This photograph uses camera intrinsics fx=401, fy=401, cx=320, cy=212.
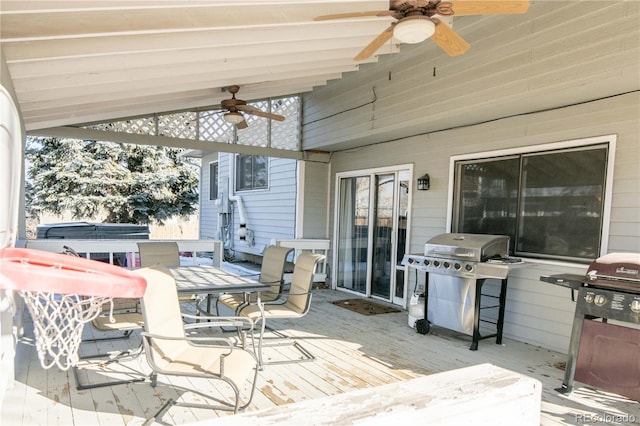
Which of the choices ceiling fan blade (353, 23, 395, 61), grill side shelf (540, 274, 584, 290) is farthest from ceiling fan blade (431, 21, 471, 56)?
grill side shelf (540, 274, 584, 290)

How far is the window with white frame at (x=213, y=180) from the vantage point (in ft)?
40.7

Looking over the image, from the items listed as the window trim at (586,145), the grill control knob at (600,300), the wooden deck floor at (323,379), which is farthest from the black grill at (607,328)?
the window trim at (586,145)

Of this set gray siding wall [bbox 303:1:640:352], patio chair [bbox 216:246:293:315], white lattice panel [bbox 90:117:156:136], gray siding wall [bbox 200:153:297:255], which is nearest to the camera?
gray siding wall [bbox 303:1:640:352]

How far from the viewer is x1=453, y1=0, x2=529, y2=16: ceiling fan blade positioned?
2.46m

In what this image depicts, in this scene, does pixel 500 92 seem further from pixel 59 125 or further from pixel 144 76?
pixel 59 125

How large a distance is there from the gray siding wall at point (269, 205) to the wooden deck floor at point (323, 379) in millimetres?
3554

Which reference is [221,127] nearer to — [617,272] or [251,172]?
[251,172]

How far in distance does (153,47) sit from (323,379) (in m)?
3.04

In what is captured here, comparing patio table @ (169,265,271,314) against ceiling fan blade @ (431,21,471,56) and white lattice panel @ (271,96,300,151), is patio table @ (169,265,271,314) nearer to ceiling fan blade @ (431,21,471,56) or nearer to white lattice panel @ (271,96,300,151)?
ceiling fan blade @ (431,21,471,56)

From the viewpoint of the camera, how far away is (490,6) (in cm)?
254

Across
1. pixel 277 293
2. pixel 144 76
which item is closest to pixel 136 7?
pixel 144 76

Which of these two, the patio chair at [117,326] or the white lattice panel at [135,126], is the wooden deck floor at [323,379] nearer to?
the patio chair at [117,326]

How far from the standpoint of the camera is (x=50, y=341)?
1259 millimetres


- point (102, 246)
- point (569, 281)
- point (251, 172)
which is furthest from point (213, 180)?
point (569, 281)
